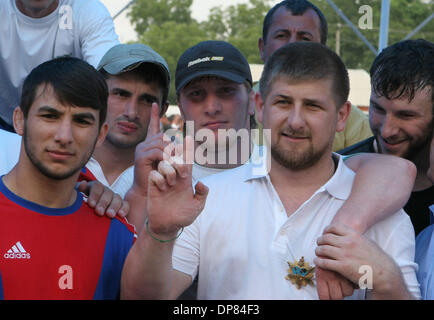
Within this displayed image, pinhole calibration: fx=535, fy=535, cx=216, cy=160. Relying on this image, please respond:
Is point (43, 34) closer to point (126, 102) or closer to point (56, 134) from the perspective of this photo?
point (126, 102)

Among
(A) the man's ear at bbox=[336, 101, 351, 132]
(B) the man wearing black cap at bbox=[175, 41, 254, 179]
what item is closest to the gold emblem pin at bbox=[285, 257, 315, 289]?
(A) the man's ear at bbox=[336, 101, 351, 132]

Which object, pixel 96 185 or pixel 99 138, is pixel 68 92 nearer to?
pixel 99 138

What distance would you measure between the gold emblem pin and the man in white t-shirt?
1973 millimetres

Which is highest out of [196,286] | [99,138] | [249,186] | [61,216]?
[99,138]

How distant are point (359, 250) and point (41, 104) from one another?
1373mm

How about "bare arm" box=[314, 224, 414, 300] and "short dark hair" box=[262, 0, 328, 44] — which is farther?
"short dark hair" box=[262, 0, 328, 44]

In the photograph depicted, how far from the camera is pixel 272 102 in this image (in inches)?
89.2

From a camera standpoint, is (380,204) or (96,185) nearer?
(380,204)

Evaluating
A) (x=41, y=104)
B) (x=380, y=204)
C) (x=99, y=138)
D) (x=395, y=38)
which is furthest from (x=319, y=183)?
(x=395, y=38)

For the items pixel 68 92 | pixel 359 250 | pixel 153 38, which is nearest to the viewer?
pixel 359 250

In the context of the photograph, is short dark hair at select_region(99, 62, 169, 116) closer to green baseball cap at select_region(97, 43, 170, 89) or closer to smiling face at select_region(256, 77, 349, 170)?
green baseball cap at select_region(97, 43, 170, 89)

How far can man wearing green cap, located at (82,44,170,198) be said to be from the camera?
116 inches

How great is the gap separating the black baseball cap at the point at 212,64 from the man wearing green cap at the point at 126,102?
0.16m
